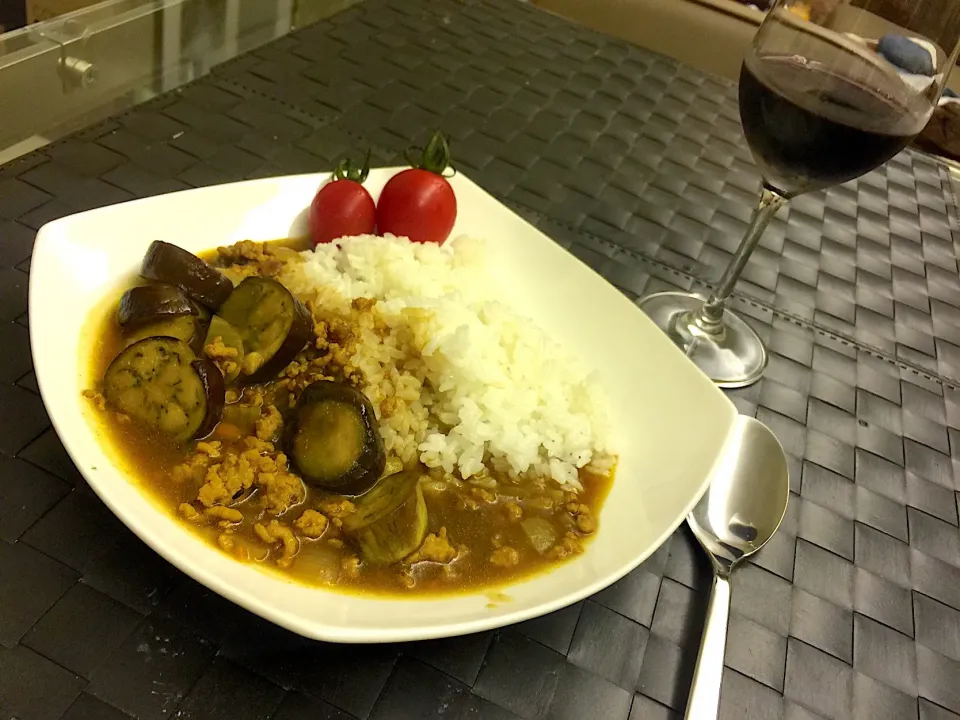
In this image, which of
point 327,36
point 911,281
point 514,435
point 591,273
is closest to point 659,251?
point 591,273

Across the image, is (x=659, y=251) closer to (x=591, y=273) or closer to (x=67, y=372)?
(x=591, y=273)

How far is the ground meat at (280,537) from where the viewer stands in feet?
3.28

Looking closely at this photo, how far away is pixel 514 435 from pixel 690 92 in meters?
2.04

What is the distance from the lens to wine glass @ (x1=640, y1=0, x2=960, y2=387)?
1250 millimetres

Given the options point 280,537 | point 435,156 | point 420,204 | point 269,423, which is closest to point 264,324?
Result: point 269,423

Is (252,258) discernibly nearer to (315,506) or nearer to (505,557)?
(315,506)

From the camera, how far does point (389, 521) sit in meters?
1.06

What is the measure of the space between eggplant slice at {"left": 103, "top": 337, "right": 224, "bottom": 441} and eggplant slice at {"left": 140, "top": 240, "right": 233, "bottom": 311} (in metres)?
0.17

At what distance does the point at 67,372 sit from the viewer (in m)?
1.08

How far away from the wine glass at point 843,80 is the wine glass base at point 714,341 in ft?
1.47

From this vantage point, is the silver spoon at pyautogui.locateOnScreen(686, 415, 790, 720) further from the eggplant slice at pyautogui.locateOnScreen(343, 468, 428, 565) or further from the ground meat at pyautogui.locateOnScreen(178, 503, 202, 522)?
the ground meat at pyautogui.locateOnScreen(178, 503, 202, 522)

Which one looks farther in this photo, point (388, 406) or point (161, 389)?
point (388, 406)

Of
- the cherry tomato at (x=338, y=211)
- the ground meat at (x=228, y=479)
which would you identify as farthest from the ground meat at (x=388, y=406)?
the cherry tomato at (x=338, y=211)

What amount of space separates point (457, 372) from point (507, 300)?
318mm
